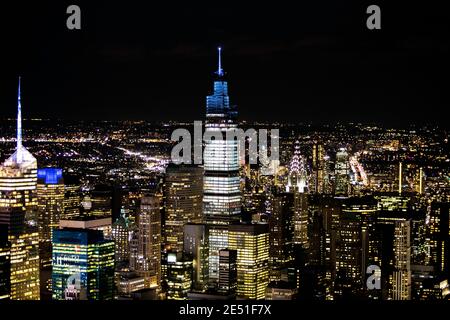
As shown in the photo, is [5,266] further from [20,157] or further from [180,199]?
[180,199]

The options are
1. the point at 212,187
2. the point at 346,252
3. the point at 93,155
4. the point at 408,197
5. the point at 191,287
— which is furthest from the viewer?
the point at 212,187

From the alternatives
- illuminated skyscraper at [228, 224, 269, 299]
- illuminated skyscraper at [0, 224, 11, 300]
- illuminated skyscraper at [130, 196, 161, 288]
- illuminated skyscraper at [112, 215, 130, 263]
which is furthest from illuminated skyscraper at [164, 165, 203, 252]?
illuminated skyscraper at [0, 224, 11, 300]

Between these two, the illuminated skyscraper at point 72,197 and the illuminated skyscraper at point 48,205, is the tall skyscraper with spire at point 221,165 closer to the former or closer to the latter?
the illuminated skyscraper at point 72,197

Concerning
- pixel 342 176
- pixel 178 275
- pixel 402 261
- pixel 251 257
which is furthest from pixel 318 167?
pixel 178 275

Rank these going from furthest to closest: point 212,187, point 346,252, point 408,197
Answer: point 212,187
point 408,197
point 346,252
